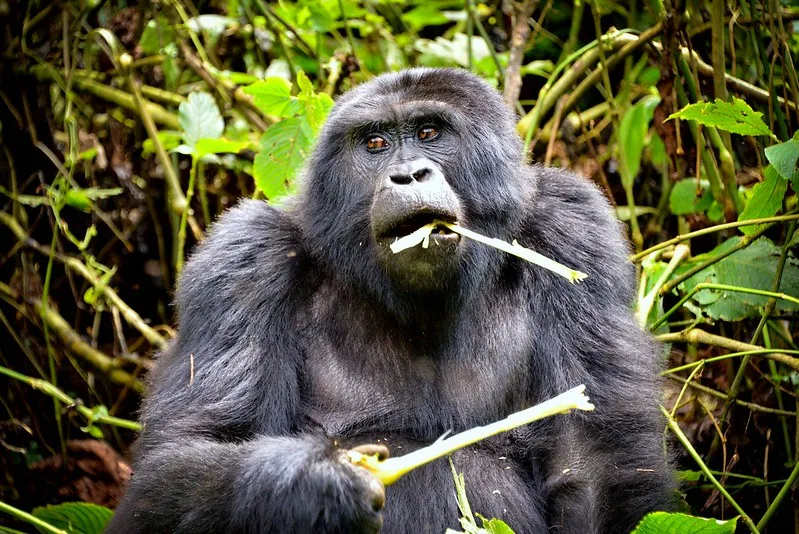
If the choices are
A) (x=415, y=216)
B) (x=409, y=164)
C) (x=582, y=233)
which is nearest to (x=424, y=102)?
(x=409, y=164)

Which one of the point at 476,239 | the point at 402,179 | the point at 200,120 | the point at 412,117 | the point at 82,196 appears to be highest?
the point at 412,117

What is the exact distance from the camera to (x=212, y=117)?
469cm

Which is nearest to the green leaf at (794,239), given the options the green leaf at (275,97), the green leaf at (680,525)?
the green leaf at (680,525)

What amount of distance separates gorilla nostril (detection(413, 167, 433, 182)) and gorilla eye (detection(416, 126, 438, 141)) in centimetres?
35

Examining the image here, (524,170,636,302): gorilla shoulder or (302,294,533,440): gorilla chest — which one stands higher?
(524,170,636,302): gorilla shoulder

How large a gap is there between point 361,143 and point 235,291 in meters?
0.73

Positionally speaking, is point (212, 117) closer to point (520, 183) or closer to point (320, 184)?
point (320, 184)

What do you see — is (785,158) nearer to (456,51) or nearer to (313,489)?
(313,489)

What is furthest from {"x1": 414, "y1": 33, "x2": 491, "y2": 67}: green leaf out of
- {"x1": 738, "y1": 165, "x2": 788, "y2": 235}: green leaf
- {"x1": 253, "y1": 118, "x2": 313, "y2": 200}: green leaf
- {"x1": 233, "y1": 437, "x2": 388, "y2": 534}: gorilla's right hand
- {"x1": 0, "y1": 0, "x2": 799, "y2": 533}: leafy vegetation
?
{"x1": 233, "y1": 437, "x2": 388, "y2": 534}: gorilla's right hand

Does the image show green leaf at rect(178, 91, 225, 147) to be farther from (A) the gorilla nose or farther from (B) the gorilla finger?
(B) the gorilla finger

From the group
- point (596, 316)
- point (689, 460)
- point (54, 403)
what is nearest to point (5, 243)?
point (54, 403)

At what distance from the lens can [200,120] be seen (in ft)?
15.4

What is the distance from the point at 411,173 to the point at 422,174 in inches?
2.0

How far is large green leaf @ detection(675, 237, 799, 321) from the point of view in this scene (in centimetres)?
374
